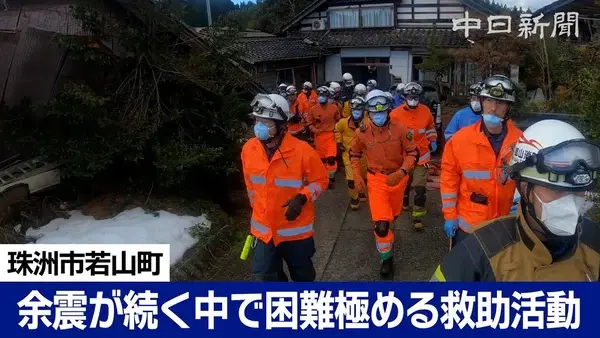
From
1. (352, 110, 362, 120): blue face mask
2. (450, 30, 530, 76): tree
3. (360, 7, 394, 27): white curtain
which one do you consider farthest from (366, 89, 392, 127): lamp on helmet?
(360, 7, 394, 27): white curtain

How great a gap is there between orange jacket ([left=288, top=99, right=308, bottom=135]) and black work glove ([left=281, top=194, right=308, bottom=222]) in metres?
4.69

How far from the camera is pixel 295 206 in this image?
3.97m

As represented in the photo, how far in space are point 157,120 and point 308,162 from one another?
3.05 meters

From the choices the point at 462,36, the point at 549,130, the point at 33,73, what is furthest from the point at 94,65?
the point at 462,36

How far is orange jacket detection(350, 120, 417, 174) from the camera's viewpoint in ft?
17.8

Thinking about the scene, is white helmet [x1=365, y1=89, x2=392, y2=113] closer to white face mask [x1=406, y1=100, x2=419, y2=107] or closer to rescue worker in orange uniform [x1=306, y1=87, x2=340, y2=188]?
white face mask [x1=406, y1=100, x2=419, y2=107]

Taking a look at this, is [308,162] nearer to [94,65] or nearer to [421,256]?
[421,256]

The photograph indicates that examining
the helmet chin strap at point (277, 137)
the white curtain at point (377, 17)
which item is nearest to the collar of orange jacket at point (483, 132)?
the helmet chin strap at point (277, 137)

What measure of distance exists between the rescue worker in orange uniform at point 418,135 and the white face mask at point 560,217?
4.62 meters

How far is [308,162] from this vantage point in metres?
4.19

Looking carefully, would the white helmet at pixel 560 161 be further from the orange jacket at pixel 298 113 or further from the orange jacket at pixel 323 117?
the orange jacket at pixel 323 117

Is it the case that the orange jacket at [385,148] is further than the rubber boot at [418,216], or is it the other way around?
the rubber boot at [418,216]

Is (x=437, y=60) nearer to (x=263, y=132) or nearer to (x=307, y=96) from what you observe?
(x=307, y=96)

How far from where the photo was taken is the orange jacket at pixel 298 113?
31.2 feet
